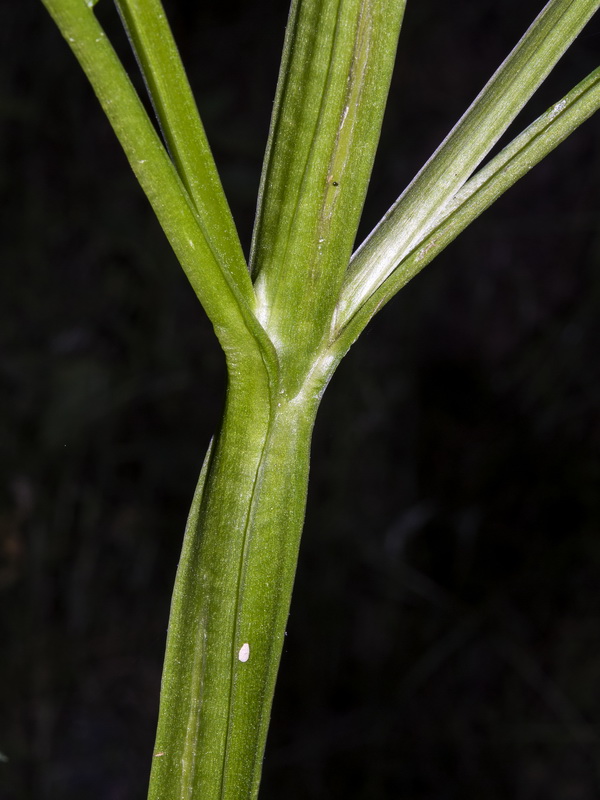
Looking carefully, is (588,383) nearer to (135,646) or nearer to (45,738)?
(135,646)

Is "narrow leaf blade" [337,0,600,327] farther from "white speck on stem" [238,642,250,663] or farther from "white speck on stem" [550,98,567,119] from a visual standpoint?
"white speck on stem" [238,642,250,663]

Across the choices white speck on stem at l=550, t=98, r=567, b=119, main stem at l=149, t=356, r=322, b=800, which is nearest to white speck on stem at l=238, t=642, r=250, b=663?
→ main stem at l=149, t=356, r=322, b=800

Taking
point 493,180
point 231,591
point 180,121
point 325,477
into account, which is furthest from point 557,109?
point 325,477

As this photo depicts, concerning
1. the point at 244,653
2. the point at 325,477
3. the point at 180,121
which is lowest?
the point at 244,653

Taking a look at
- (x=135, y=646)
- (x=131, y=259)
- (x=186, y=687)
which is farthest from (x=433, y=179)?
(x=135, y=646)

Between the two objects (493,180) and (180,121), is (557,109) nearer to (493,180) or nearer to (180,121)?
(493,180)

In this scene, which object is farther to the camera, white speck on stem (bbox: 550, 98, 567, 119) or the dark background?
the dark background
